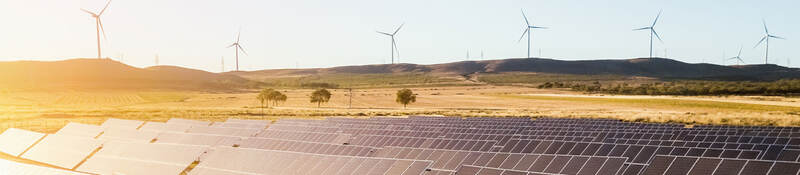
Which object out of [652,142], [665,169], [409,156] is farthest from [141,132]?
[665,169]

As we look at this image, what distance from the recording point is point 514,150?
68.9 feet

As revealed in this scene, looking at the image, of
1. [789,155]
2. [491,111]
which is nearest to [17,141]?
[789,155]

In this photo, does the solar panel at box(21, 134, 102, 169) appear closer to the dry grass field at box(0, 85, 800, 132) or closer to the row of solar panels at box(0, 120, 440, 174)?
the row of solar panels at box(0, 120, 440, 174)

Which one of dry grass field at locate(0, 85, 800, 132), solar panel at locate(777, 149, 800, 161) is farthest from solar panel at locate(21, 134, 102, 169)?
solar panel at locate(777, 149, 800, 161)

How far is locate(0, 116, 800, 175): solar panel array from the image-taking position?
559 inches

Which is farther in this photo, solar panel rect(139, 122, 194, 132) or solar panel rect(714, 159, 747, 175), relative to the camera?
solar panel rect(139, 122, 194, 132)

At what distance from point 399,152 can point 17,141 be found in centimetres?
1957

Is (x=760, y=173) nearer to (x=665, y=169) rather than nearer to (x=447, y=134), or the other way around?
(x=665, y=169)

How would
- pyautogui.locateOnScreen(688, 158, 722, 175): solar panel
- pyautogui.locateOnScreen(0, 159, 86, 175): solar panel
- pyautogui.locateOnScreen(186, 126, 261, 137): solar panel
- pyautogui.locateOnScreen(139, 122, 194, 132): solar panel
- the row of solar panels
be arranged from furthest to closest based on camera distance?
pyautogui.locateOnScreen(139, 122, 194, 132): solar panel < pyautogui.locateOnScreen(186, 126, 261, 137): solar panel < pyautogui.locateOnScreen(0, 159, 86, 175): solar panel < the row of solar panels < pyautogui.locateOnScreen(688, 158, 722, 175): solar panel

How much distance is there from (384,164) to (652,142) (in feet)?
38.5

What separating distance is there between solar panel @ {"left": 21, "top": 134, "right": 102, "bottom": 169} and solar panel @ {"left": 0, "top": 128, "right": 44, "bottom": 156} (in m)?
0.86

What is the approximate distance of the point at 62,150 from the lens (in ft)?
79.3

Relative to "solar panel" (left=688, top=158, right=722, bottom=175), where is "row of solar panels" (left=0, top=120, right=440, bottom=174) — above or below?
below

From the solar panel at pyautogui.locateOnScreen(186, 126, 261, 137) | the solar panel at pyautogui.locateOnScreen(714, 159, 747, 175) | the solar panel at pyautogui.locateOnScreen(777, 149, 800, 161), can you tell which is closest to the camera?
the solar panel at pyautogui.locateOnScreen(714, 159, 747, 175)
